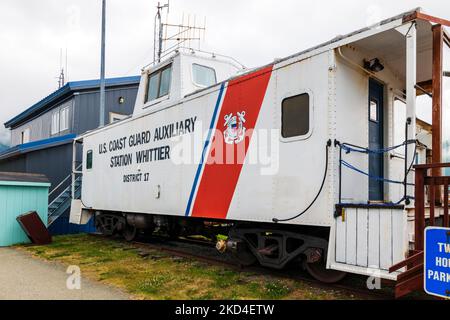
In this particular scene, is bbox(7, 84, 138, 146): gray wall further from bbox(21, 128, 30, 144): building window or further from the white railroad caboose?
the white railroad caboose

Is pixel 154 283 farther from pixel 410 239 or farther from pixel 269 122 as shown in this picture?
pixel 410 239

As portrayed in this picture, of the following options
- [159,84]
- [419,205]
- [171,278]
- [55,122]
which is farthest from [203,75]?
[55,122]

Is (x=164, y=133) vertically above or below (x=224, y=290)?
above

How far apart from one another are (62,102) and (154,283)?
14.2 m

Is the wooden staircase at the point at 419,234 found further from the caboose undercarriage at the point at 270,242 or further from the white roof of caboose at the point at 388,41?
the white roof of caboose at the point at 388,41

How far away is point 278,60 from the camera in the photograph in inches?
230

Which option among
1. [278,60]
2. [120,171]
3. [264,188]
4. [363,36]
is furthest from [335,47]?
[120,171]

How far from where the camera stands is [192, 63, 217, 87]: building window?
8414 millimetres

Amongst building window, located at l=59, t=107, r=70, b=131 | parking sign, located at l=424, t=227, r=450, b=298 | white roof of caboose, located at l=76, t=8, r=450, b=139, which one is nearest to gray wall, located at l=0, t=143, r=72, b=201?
building window, located at l=59, t=107, r=70, b=131

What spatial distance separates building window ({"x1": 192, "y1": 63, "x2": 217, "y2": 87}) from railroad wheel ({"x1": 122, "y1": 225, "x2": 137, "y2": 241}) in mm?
4076

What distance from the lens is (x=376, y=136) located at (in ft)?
19.9

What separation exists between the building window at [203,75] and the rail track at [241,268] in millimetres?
3594

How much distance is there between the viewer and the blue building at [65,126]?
15125mm
